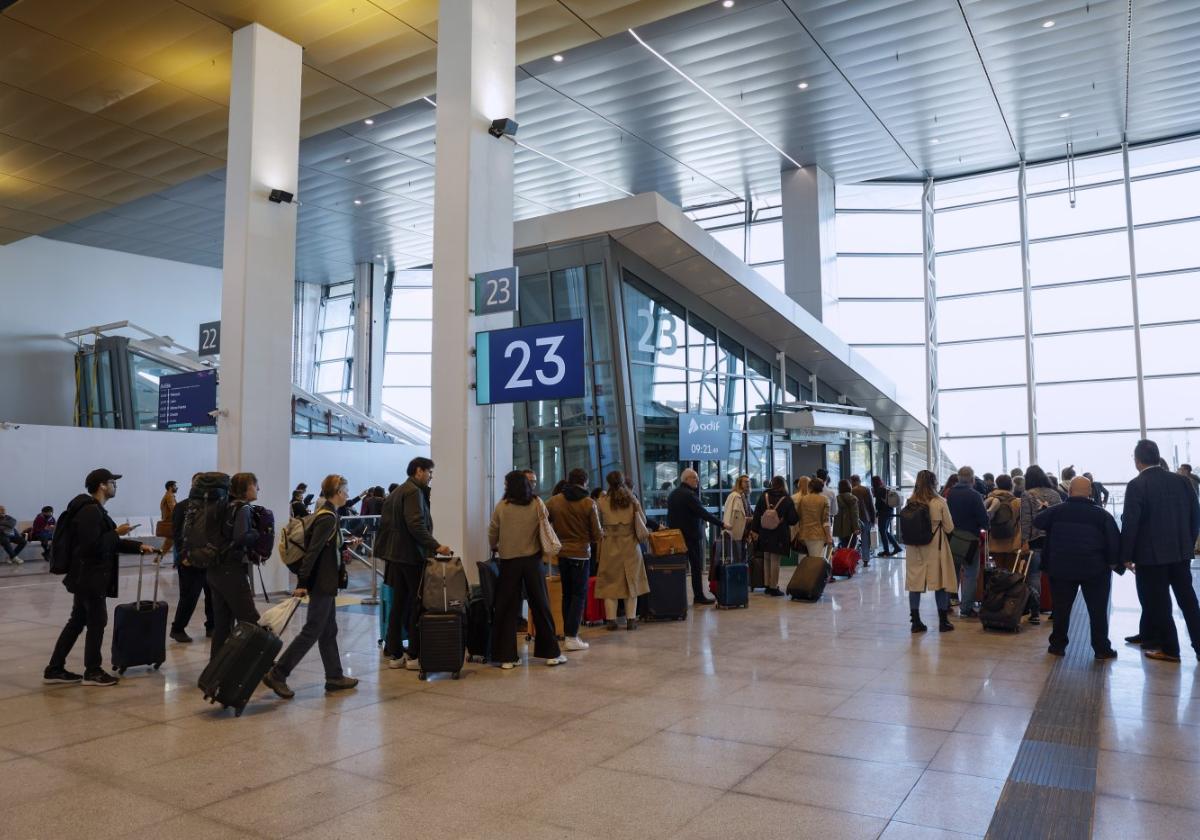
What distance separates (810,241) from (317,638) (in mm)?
16826

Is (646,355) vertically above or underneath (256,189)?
underneath

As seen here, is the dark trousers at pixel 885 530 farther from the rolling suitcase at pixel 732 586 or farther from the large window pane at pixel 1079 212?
the large window pane at pixel 1079 212

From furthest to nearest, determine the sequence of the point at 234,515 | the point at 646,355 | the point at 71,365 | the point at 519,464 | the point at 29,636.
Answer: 1. the point at 71,365
2. the point at 519,464
3. the point at 646,355
4. the point at 29,636
5. the point at 234,515

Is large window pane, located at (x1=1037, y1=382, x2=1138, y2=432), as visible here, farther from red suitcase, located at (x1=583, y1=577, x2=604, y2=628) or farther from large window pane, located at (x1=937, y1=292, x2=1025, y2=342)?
red suitcase, located at (x1=583, y1=577, x2=604, y2=628)

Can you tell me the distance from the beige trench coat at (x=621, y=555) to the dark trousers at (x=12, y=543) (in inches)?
506

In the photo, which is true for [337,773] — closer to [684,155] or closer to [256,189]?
[256,189]

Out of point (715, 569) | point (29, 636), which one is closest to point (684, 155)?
point (715, 569)

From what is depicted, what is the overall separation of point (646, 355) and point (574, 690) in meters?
8.08

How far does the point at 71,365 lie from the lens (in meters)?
23.5

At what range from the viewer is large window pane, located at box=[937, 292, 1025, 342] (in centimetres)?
2133

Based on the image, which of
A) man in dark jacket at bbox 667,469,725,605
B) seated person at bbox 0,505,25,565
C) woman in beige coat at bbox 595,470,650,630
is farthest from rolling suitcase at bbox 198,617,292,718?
seated person at bbox 0,505,25,565

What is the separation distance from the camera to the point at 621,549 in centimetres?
814

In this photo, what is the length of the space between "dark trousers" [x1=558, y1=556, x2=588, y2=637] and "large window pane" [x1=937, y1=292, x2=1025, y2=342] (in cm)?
1760

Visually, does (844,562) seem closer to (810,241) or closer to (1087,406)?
(810,241)
